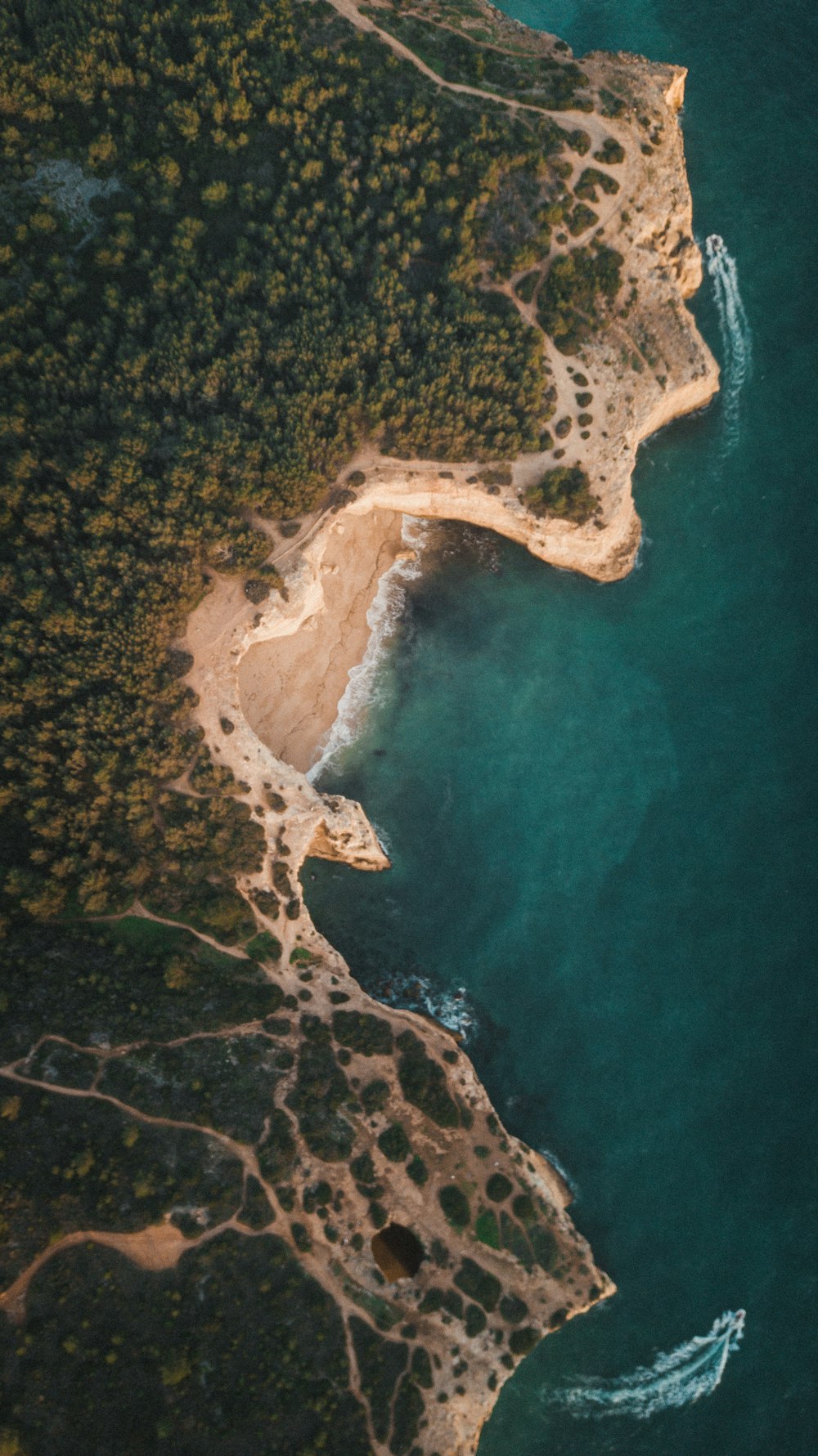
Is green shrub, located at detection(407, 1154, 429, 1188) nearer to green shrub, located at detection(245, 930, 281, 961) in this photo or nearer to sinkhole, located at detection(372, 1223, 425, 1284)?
sinkhole, located at detection(372, 1223, 425, 1284)

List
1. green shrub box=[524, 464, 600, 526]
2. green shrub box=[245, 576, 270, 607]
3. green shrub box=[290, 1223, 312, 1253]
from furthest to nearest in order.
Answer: green shrub box=[524, 464, 600, 526]
green shrub box=[245, 576, 270, 607]
green shrub box=[290, 1223, 312, 1253]

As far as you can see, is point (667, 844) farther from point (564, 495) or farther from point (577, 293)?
point (577, 293)

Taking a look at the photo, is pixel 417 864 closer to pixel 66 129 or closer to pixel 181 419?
pixel 181 419

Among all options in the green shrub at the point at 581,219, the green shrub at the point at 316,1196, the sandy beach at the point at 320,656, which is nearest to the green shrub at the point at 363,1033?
the green shrub at the point at 316,1196

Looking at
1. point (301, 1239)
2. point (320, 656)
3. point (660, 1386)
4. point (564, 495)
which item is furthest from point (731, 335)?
point (660, 1386)

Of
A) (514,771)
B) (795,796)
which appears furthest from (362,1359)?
(795,796)

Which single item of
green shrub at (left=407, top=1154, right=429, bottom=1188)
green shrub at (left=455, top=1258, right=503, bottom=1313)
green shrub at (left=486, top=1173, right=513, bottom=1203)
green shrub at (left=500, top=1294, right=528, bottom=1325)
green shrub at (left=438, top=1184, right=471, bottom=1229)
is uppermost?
green shrub at (left=486, top=1173, right=513, bottom=1203)

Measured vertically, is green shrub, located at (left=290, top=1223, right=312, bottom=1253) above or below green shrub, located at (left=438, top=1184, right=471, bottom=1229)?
below

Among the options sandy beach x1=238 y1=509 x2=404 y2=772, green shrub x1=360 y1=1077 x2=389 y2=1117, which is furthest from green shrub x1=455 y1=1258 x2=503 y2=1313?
sandy beach x1=238 y1=509 x2=404 y2=772
